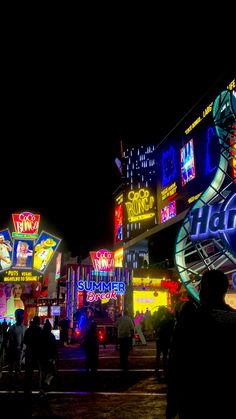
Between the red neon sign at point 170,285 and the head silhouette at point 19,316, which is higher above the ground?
the red neon sign at point 170,285

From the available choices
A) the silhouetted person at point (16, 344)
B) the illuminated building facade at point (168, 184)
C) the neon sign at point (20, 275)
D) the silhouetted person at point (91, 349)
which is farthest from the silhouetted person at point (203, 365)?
the neon sign at point (20, 275)

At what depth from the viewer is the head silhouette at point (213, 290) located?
278 cm

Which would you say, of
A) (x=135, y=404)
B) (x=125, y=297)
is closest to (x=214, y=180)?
(x=135, y=404)

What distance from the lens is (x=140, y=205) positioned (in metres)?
39.2

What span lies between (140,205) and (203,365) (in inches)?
1451

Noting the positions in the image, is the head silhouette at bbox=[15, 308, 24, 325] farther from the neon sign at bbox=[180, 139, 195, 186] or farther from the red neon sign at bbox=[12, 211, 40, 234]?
the red neon sign at bbox=[12, 211, 40, 234]

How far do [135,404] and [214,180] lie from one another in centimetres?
480

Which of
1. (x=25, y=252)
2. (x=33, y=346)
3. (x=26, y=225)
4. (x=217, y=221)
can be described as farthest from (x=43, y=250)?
(x=217, y=221)

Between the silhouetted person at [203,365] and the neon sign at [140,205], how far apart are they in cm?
3481

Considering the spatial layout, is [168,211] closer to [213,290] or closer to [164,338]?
[164,338]

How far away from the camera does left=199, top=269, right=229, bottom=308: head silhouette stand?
2.78 meters

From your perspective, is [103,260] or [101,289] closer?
[101,289]

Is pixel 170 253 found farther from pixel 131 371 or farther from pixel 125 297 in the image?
pixel 131 371

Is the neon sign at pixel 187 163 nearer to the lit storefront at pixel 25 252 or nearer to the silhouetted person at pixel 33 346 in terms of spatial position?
the lit storefront at pixel 25 252
